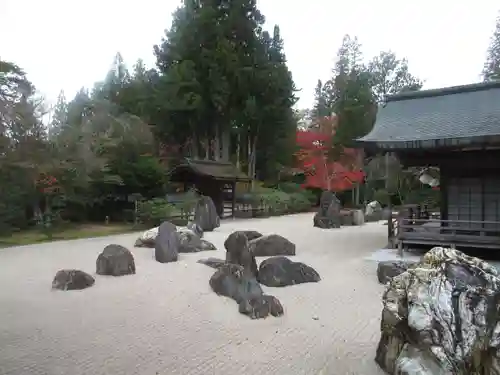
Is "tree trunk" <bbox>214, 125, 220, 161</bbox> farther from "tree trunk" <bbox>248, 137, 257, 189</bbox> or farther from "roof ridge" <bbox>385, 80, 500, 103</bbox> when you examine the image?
"roof ridge" <bbox>385, 80, 500, 103</bbox>

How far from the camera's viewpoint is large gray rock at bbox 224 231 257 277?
7.79 m

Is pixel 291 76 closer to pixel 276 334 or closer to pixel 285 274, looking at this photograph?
pixel 285 274

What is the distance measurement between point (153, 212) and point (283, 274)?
445 inches

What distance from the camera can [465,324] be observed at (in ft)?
12.3

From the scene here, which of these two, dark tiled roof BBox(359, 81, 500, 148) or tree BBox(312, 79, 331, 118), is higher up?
tree BBox(312, 79, 331, 118)

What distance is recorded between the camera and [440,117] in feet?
36.9

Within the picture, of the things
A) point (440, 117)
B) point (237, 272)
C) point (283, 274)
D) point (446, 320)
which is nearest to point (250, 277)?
point (237, 272)

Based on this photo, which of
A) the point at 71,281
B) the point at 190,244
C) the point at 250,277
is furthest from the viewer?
the point at 190,244

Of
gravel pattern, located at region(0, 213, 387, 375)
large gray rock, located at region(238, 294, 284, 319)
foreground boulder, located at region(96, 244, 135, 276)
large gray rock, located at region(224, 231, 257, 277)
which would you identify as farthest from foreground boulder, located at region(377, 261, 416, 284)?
foreground boulder, located at region(96, 244, 135, 276)

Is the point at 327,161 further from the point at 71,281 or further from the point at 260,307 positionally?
the point at 260,307

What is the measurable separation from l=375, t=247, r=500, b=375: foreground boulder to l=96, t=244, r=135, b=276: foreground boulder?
6.05 metres

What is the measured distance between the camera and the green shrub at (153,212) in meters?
18.2

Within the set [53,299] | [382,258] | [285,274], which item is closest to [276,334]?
[285,274]

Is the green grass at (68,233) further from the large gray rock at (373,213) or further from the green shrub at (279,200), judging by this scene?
Answer: the large gray rock at (373,213)
